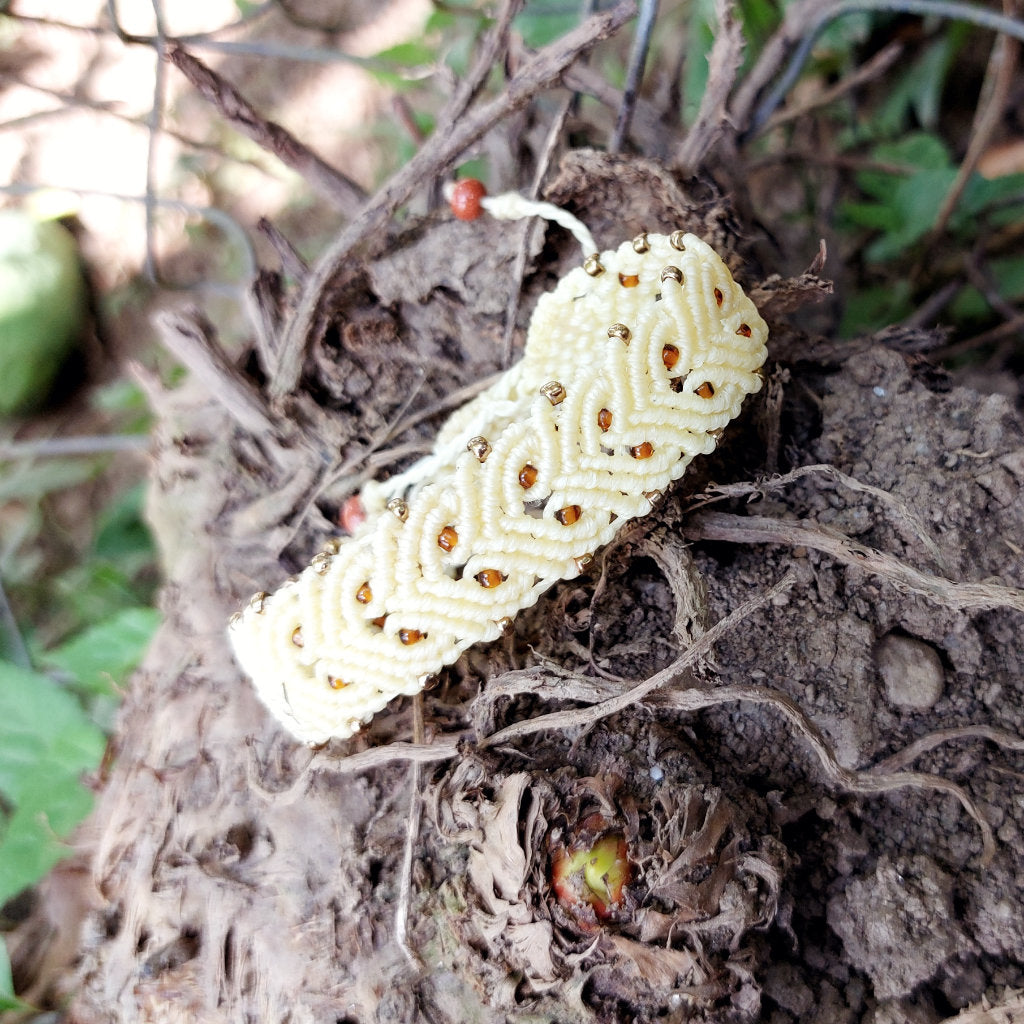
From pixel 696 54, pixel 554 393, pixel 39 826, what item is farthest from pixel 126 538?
pixel 696 54

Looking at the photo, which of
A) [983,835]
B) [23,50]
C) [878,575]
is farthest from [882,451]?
[23,50]

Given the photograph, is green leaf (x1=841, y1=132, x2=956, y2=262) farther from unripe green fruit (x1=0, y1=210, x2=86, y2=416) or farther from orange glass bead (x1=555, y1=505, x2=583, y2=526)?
unripe green fruit (x1=0, y1=210, x2=86, y2=416)

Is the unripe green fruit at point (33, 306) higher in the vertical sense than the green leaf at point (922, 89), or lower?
lower

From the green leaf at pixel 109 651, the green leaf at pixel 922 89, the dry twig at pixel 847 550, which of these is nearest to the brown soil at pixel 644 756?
the dry twig at pixel 847 550

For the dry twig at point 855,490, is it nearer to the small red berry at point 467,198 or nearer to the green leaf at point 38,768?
the small red berry at point 467,198

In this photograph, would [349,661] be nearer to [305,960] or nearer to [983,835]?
[305,960]
